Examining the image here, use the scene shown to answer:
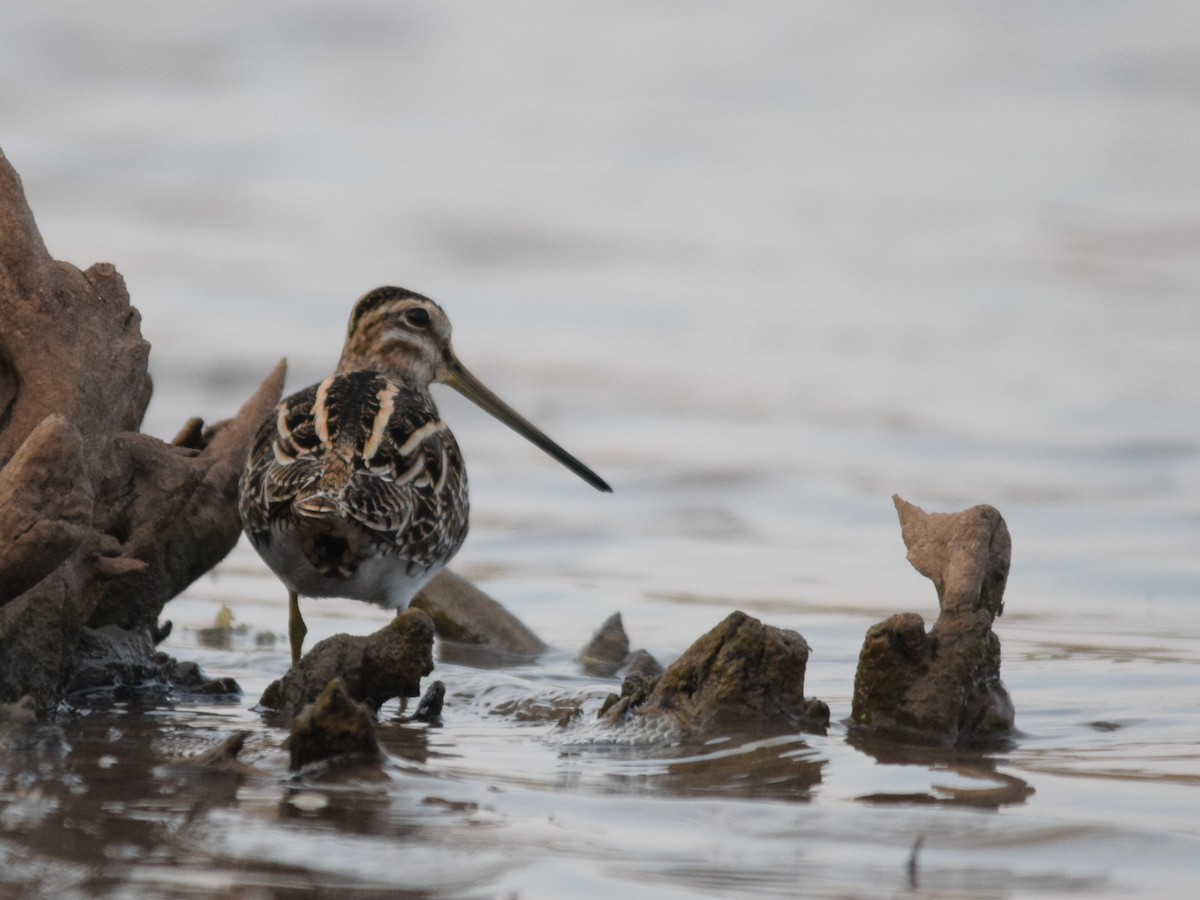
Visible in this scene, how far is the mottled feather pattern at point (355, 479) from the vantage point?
6.19 metres

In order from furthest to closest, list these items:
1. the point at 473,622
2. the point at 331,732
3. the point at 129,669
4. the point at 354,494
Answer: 1. the point at 473,622
2. the point at 354,494
3. the point at 129,669
4. the point at 331,732

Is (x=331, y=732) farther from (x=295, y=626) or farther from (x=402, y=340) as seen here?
(x=402, y=340)

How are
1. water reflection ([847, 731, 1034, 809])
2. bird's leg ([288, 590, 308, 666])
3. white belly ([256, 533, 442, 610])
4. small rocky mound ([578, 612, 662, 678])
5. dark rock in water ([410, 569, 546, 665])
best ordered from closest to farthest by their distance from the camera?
water reflection ([847, 731, 1034, 809])
white belly ([256, 533, 442, 610])
small rocky mound ([578, 612, 662, 678])
bird's leg ([288, 590, 308, 666])
dark rock in water ([410, 569, 546, 665])

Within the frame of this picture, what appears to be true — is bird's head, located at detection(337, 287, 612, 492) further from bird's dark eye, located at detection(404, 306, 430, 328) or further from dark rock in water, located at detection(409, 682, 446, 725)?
dark rock in water, located at detection(409, 682, 446, 725)

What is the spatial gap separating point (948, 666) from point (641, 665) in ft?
5.81

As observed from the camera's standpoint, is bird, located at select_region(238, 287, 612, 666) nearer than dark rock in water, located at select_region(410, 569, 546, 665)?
Yes

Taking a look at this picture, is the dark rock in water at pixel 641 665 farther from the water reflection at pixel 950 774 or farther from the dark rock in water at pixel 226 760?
the dark rock in water at pixel 226 760

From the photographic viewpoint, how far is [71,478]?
15.1 feet

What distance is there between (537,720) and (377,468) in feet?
4.17

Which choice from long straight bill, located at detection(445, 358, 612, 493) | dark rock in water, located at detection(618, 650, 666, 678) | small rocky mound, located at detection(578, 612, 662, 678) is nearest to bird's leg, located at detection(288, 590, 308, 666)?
small rocky mound, located at detection(578, 612, 662, 678)

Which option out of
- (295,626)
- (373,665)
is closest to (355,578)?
(295,626)

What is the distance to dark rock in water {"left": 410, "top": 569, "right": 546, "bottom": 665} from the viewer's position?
23.7 ft

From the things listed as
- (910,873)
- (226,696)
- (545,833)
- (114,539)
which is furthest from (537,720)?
(910,873)

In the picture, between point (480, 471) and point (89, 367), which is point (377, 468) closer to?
point (89, 367)
